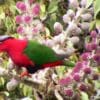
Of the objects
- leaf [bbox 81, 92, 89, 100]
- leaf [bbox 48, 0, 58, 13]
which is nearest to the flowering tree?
leaf [bbox 81, 92, 89, 100]

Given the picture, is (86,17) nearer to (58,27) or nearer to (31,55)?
(58,27)

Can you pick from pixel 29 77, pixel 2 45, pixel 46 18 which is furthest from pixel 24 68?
pixel 46 18

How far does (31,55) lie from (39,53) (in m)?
0.03

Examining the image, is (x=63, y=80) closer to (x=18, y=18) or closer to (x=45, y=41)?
(x=45, y=41)

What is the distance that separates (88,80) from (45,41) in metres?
0.22

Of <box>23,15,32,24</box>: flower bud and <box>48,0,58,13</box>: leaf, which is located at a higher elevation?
<box>48,0,58,13</box>: leaf

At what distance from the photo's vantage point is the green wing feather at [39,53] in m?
1.49

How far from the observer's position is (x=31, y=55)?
1.50m

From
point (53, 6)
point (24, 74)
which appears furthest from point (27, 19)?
point (53, 6)

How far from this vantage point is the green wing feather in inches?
58.6

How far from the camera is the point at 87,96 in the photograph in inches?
61.8

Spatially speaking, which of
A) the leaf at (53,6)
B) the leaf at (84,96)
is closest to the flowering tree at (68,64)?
the leaf at (84,96)

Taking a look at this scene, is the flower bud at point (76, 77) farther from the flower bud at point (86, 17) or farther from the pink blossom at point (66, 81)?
the flower bud at point (86, 17)

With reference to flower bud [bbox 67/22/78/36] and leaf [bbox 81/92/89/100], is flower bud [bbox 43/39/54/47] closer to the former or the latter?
flower bud [bbox 67/22/78/36]
